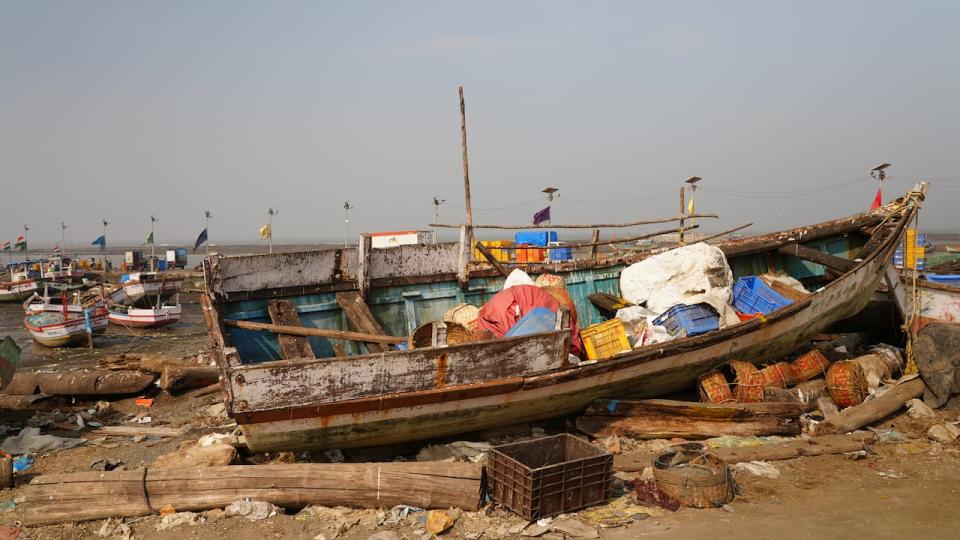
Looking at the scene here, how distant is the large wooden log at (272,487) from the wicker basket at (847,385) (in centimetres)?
531

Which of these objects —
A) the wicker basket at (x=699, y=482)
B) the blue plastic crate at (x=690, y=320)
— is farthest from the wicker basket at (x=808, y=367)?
the wicker basket at (x=699, y=482)

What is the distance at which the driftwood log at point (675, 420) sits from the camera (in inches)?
284

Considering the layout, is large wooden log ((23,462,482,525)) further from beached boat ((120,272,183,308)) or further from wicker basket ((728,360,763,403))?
beached boat ((120,272,183,308))

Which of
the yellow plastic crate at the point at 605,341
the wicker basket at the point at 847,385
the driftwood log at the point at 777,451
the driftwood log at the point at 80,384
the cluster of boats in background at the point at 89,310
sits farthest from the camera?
the cluster of boats in background at the point at 89,310

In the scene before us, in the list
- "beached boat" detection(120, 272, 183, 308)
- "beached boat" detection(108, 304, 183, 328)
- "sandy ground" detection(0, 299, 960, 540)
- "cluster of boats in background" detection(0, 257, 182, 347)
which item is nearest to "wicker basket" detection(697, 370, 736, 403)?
"sandy ground" detection(0, 299, 960, 540)

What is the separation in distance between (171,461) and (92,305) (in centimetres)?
1900

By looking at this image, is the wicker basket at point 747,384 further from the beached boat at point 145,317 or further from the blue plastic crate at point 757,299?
the beached boat at point 145,317

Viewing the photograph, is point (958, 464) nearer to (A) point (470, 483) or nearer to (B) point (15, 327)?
(A) point (470, 483)

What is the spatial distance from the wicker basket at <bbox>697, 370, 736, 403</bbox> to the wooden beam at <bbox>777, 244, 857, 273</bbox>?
11.4 feet

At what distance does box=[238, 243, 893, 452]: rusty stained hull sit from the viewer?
603 cm

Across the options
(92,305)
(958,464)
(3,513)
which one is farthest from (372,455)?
(92,305)

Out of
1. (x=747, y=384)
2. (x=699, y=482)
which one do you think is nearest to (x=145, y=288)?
(x=747, y=384)

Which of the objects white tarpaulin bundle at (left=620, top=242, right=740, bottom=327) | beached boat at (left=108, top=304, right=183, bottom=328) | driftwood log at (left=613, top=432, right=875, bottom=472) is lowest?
beached boat at (left=108, top=304, right=183, bottom=328)

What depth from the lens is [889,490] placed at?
19.4ft
